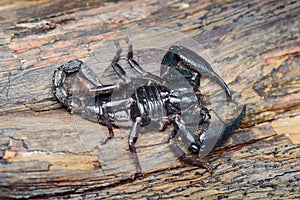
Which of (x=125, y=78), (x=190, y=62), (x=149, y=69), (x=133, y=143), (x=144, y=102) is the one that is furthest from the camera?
(x=149, y=69)

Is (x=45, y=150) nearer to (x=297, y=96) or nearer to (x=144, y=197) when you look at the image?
(x=144, y=197)

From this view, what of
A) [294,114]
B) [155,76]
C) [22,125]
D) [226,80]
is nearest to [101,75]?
[155,76]

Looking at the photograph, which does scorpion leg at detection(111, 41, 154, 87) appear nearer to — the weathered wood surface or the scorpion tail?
the weathered wood surface

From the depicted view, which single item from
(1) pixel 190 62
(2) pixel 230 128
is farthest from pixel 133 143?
(1) pixel 190 62

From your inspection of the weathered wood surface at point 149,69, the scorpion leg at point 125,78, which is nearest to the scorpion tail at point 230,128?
the weathered wood surface at point 149,69

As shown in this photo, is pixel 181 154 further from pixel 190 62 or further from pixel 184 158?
pixel 190 62
